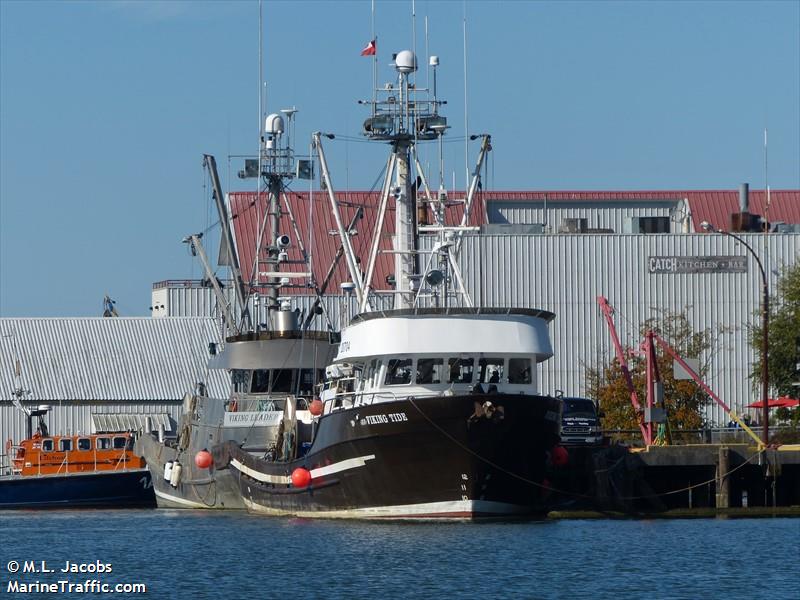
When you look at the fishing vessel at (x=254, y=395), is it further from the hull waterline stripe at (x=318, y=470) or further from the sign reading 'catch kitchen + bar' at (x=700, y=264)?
the sign reading 'catch kitchen + bar' at (x=700, y=264)

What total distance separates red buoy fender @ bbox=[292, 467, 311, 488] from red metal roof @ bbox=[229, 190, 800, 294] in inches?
1394

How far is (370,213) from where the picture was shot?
86.6 meters

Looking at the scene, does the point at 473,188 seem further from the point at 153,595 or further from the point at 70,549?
the point at 153,595

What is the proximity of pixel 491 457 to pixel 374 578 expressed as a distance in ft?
30.1

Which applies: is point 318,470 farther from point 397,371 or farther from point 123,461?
point 123,461

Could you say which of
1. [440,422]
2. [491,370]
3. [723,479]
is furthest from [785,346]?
[440,422]

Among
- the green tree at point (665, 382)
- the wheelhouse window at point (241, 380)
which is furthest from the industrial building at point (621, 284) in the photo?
the wheelhouse window at point (241, 380)

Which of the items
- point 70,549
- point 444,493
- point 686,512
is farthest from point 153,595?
point 686,512

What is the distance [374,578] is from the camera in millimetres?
35219

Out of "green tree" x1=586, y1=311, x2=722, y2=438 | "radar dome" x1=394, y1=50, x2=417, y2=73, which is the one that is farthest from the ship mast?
"green tree" x1=586, y1=311, x2=722, y2=438

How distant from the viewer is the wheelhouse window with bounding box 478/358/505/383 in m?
45.5

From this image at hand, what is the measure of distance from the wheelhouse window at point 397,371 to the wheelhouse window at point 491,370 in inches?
75.6

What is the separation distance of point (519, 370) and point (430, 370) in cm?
241

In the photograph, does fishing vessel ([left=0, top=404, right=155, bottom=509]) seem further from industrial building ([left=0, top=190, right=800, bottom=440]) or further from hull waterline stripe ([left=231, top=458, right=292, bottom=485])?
industrial building ([left=0, top=190, right=800, bottom=440])
